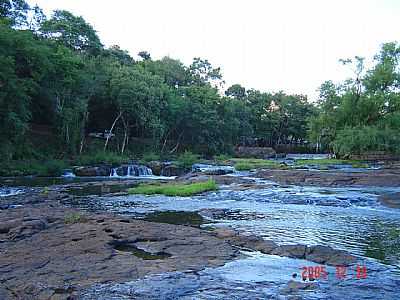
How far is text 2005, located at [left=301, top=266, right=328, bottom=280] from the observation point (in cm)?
809

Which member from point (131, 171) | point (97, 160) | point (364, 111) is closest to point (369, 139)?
point (364, 111)

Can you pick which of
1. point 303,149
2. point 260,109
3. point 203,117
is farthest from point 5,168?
point 303,149

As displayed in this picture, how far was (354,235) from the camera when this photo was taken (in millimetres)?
12398

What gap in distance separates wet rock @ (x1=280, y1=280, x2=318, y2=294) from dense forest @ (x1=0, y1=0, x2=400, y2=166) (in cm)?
2521

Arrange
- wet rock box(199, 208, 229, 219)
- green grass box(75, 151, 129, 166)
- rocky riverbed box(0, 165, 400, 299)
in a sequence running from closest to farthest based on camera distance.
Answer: rocky riverbed box(0, 165, 400, 299) → wet rock box(199, 208, 229, 219) → green grass box(75, 151, 129, 166)

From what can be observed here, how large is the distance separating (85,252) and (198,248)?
8.42 feet

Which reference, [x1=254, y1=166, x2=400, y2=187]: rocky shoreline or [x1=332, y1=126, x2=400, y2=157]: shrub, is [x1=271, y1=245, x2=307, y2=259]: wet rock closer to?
[x1=254, y1=166, x2=400, y2=187]: rocky shoreline

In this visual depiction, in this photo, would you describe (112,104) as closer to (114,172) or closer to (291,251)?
(114,172)

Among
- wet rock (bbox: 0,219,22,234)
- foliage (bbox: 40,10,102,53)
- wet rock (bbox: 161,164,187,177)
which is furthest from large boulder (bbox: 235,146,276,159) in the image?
wet rock (bbox: 0,219,22,234)

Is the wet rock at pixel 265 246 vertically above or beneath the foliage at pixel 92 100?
beneath

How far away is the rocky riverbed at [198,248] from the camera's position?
733 centimetres

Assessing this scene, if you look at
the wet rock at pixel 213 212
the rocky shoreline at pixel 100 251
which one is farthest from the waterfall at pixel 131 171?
the rocky shoreline at pixel 100 251

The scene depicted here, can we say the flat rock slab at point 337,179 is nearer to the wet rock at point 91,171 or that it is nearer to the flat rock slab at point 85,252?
the wet rock at point 91,171

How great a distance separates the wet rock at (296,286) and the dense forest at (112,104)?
82.7 feet
